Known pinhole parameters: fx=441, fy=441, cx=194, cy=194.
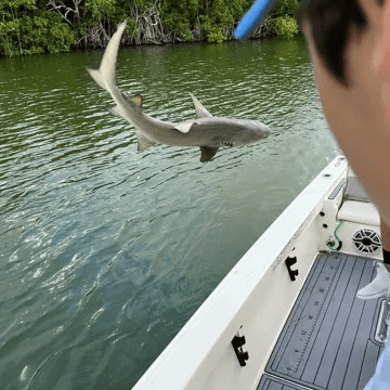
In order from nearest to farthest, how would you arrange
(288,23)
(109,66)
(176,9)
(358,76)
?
1. (358,76)
2. (288,23)
3. (109,66)
4. (176,9)

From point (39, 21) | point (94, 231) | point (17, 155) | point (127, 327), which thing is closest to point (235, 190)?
point (94, 231)

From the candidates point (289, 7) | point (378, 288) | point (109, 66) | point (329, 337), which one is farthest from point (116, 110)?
point (329, 337)

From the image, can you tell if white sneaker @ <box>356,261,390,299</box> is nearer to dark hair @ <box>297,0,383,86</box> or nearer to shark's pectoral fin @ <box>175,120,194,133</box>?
shark's pectoral fin @ <box>175,120,194,133</box>

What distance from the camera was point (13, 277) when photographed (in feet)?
21.9

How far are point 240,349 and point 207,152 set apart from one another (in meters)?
2.74

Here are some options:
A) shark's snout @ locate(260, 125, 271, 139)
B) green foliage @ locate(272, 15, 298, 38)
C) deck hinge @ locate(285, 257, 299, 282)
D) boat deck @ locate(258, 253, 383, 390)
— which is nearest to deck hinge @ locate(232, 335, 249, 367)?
boat deck @ locate(258, 253, 383, 390)

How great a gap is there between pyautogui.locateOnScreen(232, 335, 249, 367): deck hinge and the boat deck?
0.49 metres

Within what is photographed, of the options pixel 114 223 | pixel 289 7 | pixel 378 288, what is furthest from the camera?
pixel 114 223

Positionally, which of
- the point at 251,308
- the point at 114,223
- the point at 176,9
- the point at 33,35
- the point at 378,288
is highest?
the point at 176,9

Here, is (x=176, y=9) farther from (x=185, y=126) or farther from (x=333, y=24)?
(x=333, y=24)

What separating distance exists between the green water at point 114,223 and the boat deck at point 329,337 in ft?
5.12

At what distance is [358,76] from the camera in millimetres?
316

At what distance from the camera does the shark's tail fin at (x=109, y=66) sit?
74cm

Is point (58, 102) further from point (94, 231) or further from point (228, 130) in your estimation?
point (228, 130)
